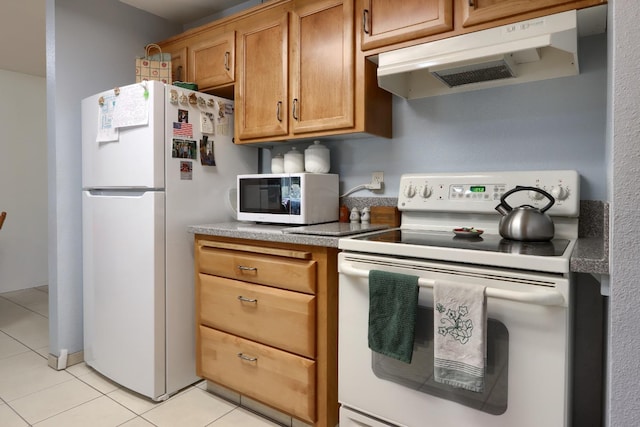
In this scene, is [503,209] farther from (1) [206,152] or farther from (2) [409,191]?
(1) [206,152]

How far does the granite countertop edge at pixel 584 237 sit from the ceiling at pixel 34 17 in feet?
5.30

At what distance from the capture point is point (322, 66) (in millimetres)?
1979

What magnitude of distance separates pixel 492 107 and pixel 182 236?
1.68 metres

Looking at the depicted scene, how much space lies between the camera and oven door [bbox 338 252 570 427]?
110 cm

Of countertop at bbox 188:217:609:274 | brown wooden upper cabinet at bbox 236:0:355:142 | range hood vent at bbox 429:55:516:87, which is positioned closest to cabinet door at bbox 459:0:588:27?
range hood vent at bbox 429:55:516:87

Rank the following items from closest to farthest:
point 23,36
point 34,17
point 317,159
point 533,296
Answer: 1. point 533,296
2. point 317,159
3. point 34,17
4. point 23,36

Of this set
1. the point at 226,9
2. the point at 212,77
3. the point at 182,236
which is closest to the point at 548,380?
the point at 182,236

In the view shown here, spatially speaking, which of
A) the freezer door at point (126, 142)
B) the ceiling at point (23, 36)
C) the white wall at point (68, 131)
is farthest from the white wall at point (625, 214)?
the ceiling at point (23, 36)

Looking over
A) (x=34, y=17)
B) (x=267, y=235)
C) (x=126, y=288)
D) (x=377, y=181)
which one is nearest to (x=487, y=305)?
(x=267, y=235)

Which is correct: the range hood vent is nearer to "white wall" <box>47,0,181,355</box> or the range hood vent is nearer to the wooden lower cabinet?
the wooden lower cabinet

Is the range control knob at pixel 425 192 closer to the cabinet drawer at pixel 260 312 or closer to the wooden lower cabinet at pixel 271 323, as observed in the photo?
the wooden lower cabinet at pixel 271 323

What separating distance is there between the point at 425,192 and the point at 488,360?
2.79 ft

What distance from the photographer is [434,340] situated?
125 cm

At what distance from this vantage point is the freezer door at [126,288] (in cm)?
199
